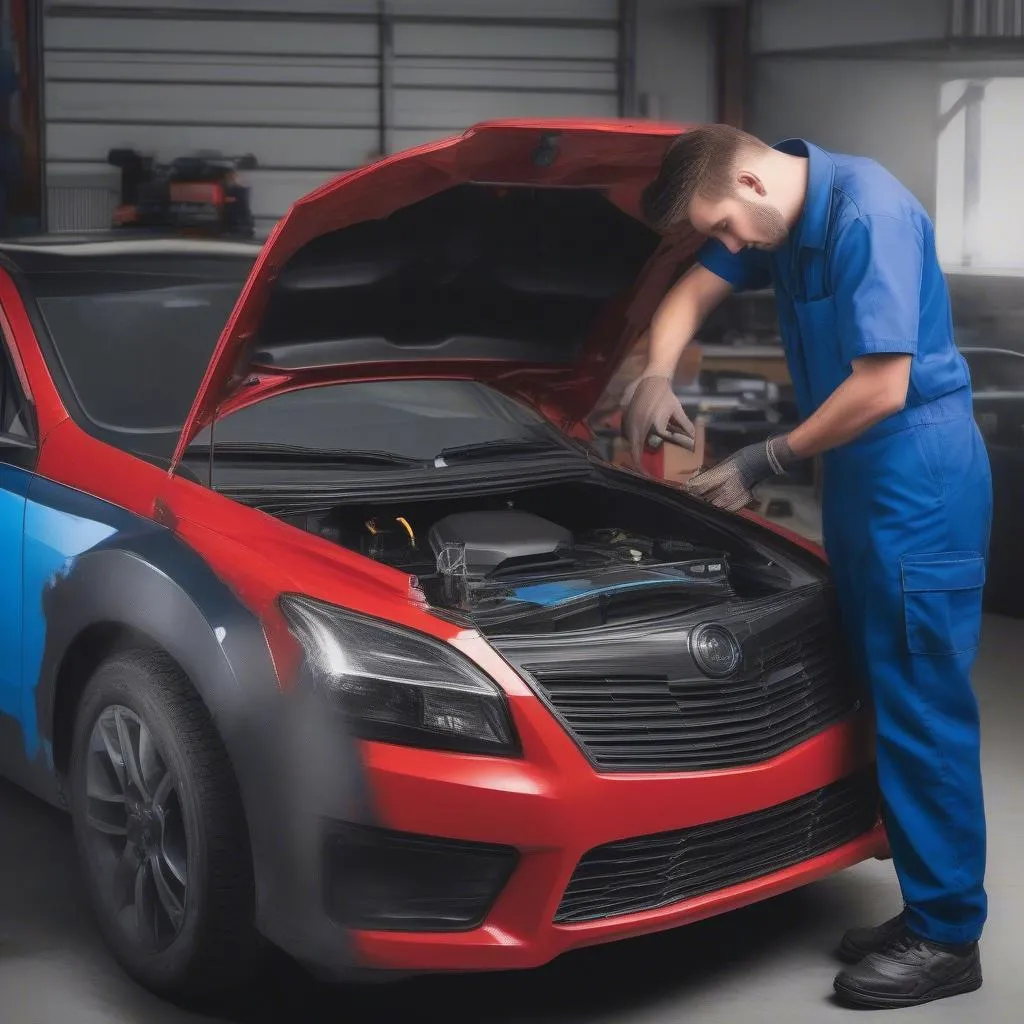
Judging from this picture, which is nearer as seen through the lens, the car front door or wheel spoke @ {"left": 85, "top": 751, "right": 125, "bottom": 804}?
wheel spoke @ {"left": 85, "top": 751, "right": 125, "bottom": 804}

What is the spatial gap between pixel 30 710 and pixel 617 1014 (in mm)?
1211

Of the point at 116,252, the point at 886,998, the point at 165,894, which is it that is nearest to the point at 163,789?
the point at 165,894

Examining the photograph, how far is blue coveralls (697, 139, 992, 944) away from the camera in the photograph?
99.7 inches

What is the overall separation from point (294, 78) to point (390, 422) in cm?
705

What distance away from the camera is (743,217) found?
2592 millimetres

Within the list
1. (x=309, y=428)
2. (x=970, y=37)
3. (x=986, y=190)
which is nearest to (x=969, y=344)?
(x=986, y=190)

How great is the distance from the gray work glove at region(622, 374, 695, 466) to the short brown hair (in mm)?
383

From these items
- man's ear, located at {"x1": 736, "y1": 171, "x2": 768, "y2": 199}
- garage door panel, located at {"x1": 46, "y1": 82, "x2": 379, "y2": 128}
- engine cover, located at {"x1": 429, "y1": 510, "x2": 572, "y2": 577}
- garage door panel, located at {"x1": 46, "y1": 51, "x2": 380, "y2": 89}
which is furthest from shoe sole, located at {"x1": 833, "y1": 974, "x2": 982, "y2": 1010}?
garage door panel, located at {"x1": 46, "y1": 51, "x2": 380, "y2": 89}

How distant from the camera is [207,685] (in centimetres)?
229

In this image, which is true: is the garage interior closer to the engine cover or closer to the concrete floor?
the concrete floor

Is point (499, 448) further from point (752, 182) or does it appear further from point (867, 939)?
point (867, 939)

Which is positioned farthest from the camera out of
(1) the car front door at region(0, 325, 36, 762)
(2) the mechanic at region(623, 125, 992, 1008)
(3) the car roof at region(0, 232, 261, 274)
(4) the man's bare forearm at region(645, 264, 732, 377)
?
(3) the car roof at region(0, 232, 261, 274)

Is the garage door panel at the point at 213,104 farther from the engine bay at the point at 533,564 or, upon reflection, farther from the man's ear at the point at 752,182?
the man's ear at the point at 752,182

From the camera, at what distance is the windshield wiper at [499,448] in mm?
3094
